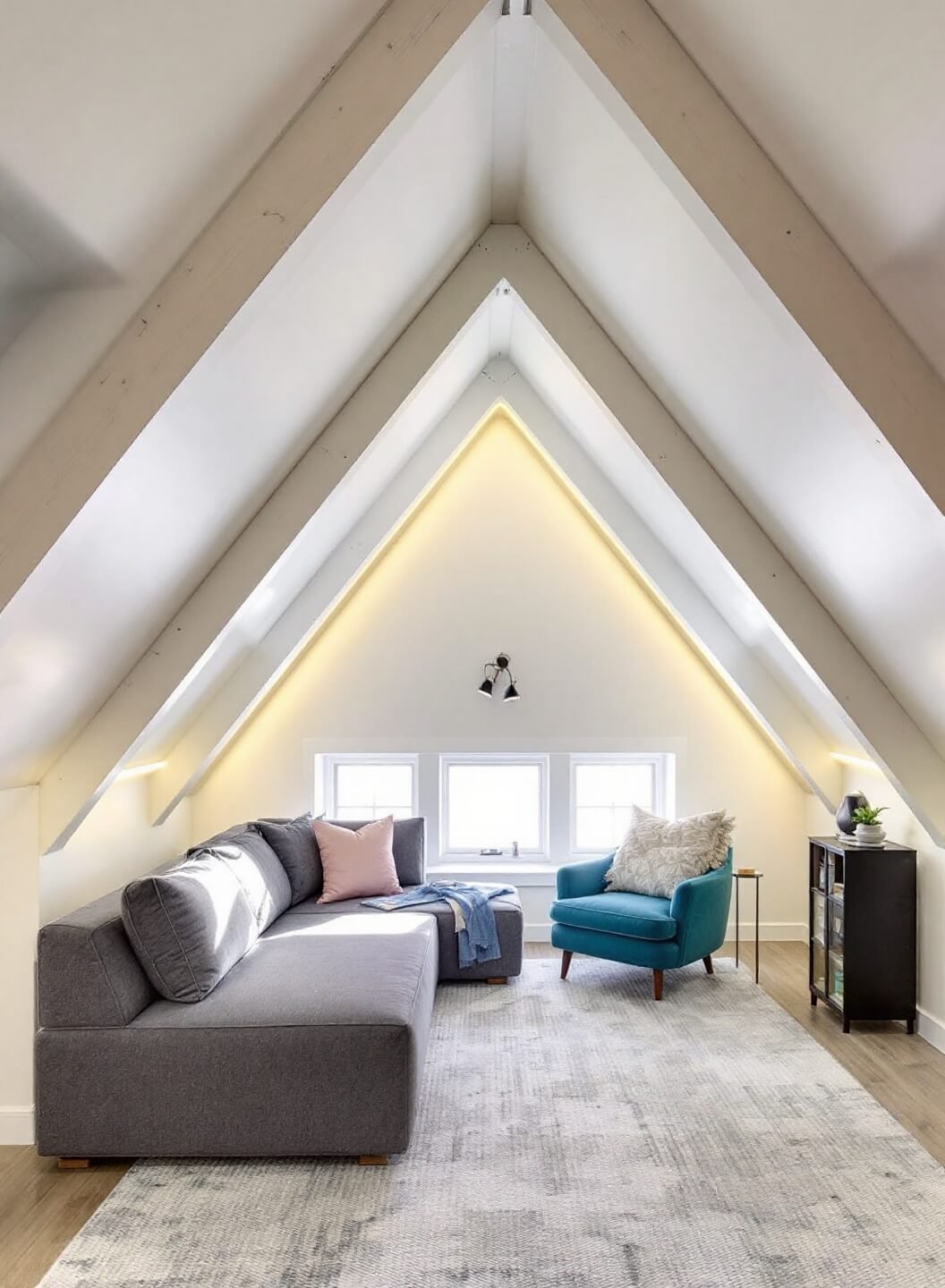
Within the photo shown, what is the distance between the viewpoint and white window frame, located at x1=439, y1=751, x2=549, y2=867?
6.54 meters

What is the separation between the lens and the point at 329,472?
4.13 metres

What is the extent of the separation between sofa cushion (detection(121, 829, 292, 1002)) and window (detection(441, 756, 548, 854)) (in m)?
2.49

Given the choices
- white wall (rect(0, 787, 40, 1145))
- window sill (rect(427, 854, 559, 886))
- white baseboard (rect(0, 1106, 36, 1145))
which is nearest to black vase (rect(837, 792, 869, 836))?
window sill (rect(427, 854, 559, 886))

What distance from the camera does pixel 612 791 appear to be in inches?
260

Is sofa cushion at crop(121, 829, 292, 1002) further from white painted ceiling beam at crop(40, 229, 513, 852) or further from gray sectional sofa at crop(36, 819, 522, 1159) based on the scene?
white painted ceiling beam at crop(40, 229, 513, 852)

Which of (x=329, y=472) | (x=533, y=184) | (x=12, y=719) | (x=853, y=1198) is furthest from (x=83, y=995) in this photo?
(x=533, y=184)

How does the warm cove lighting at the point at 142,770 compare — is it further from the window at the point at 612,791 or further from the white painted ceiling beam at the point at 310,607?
the window at the point at 612,791

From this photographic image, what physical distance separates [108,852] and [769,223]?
366 cm

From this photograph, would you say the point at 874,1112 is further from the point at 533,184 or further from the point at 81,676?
the point at 533,184

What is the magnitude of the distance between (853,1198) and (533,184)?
3.48 metres

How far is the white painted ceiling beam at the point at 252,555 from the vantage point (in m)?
3.84

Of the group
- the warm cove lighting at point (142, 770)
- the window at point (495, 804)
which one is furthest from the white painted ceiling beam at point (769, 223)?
the window at point (495, 804)

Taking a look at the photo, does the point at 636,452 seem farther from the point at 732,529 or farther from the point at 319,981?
the point at 319,981

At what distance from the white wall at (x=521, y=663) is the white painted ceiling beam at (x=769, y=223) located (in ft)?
12.6
